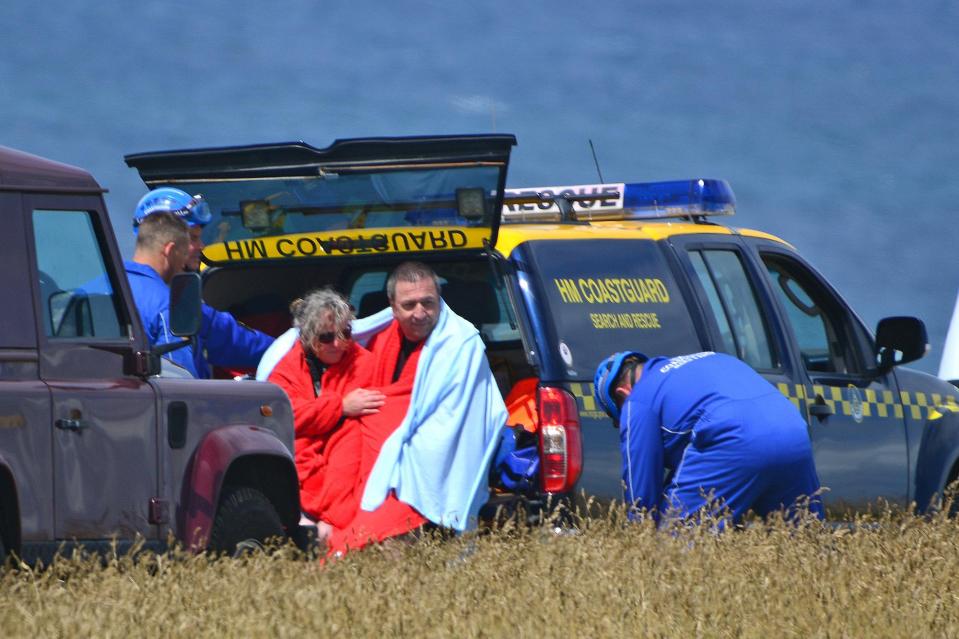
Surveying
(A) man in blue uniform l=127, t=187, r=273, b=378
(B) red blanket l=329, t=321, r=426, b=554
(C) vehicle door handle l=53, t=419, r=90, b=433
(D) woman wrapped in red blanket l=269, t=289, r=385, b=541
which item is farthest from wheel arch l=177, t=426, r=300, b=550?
(A) man in blue uniform l=127, t=187, r=273, b=378

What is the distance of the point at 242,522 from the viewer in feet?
21.7

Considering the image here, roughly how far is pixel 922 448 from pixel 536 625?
4.36 meters

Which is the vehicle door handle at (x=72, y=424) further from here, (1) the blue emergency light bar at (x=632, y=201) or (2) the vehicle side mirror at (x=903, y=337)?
(2) the vehicle side mirror at (x=903, y=337)

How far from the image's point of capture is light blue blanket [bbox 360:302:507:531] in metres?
7.52

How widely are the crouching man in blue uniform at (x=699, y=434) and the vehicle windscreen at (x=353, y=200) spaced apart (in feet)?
2.91

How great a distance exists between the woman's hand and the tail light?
2.24 feet

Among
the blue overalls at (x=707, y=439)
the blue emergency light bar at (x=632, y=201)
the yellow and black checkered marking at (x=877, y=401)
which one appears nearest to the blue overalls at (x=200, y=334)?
the blue emergency light bar at (x=632, y=201)

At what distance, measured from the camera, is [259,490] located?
22.5ft

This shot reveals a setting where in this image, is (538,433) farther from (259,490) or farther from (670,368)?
(259,490)

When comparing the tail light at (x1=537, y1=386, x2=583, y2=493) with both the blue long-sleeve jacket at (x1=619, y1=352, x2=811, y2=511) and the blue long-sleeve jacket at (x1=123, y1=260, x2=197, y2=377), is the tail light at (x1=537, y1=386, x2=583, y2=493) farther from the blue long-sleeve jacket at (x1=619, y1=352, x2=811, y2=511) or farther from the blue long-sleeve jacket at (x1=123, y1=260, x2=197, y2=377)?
the blue long-sleeve jacket at (x1=123, y1=260, x2=197, y2=377)

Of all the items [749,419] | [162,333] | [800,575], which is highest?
[162,333]

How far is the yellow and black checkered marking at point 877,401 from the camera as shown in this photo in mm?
8656

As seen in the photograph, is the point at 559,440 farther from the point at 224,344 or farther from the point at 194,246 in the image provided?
the point at 194,246

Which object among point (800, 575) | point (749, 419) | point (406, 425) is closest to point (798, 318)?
point (749, 419)
